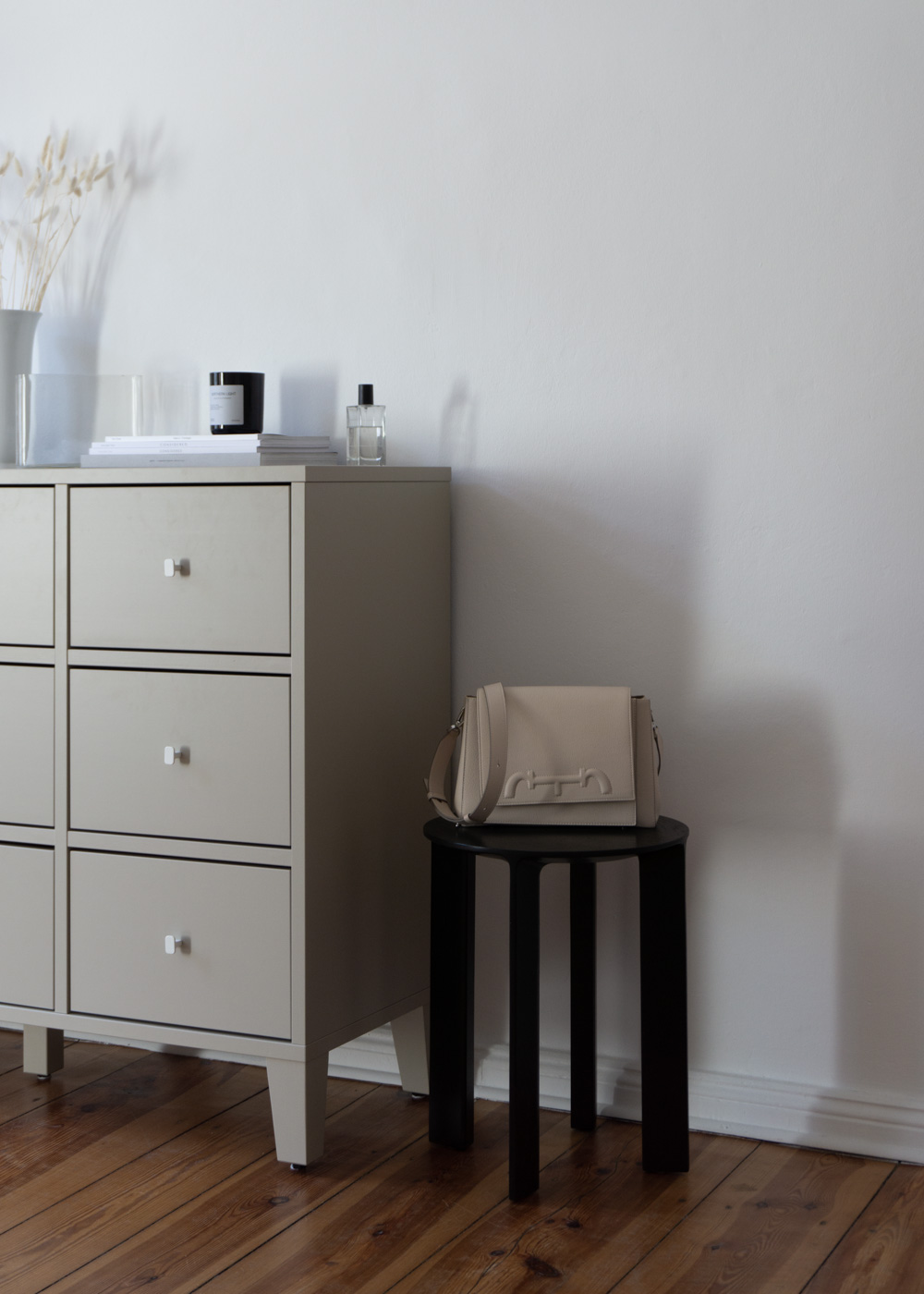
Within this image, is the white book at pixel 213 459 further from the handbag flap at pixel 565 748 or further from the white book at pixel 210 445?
the handbag flap at pixel 565 748

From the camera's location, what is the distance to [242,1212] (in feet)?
5.57

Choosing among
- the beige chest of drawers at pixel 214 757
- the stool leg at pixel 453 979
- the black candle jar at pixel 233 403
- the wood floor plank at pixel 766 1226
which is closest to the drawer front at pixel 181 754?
the beige chest of drawers at pixel 214 757

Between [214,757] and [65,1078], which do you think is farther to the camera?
[65,1078]

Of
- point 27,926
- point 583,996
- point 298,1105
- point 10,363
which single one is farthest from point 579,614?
point 10,363

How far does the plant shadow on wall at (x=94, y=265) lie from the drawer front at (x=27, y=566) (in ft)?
1.83

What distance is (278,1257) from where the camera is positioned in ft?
5.18

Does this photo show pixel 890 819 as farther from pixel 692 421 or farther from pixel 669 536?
pixel 692 421

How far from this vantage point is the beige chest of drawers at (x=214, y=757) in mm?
1790

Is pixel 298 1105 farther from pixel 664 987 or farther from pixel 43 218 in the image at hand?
pixel 43 218

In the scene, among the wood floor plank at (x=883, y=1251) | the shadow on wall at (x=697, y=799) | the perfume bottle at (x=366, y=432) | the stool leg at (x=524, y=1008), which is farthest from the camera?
the perfume bottle at (x=366, y=432)

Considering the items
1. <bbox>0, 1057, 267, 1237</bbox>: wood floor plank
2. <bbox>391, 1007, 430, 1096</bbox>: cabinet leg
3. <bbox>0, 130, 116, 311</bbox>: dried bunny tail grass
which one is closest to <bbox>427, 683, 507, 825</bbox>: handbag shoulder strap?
<bbox>391, 1007, 430, 1096</bbox>: cabinet leg

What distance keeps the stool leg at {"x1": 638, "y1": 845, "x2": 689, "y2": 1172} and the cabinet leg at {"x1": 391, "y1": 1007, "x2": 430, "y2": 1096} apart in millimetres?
424

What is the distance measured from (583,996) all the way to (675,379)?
0.94 m

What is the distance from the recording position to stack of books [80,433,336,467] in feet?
6.32
